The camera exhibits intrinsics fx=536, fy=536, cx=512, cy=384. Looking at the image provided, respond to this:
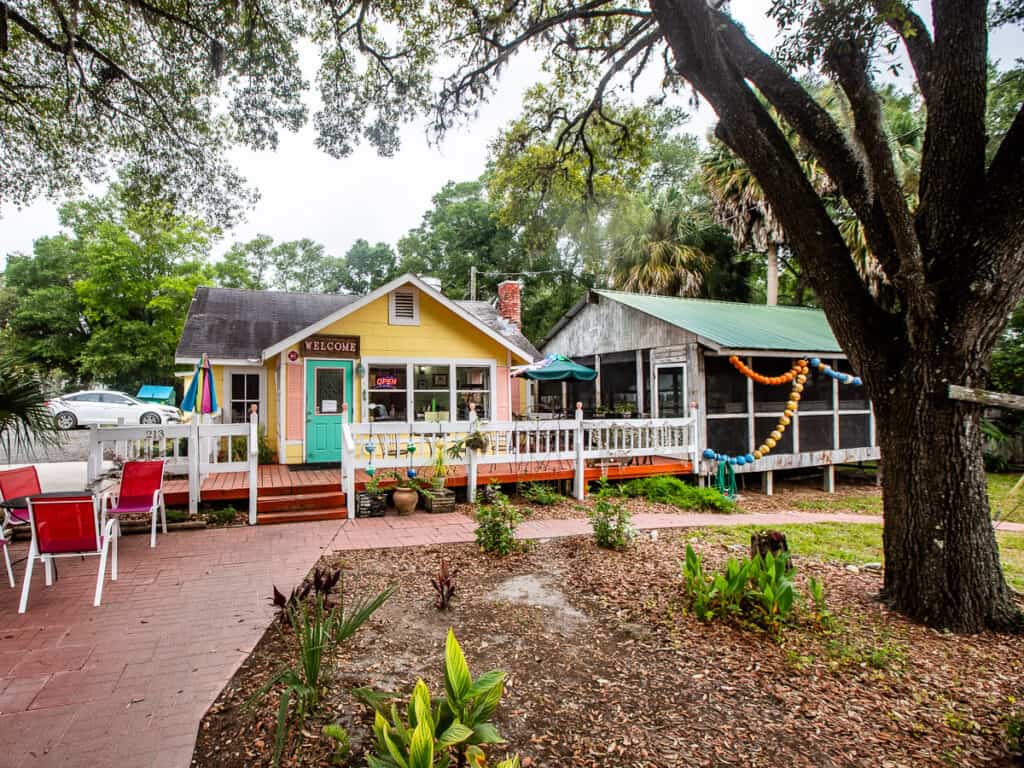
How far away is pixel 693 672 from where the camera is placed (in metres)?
3.45

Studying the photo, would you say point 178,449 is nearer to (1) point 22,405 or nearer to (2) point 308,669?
(1) point 22,405

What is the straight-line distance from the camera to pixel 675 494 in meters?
9.80

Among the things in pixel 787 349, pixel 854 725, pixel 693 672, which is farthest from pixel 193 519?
pixel 787 349

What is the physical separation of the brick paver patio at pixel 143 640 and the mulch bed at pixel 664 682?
291 millimetres

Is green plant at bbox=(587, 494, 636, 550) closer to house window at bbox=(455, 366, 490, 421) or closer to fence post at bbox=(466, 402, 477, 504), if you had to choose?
fence post at bbox=(466, 402, 477, 504)

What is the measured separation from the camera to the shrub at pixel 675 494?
30.9ft

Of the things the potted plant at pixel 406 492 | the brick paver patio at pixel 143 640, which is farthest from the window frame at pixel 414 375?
the brick paver patio at pixel 143 640

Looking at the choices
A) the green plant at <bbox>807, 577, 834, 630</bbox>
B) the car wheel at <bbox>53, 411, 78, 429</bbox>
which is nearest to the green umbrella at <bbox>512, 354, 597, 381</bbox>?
the green plant at <bbox>807, 577, 834, 630</bbox>

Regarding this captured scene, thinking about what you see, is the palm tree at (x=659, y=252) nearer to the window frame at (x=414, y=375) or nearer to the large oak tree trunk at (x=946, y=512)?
the window frame at (x=414, y=375)

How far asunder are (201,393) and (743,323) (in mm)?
11421

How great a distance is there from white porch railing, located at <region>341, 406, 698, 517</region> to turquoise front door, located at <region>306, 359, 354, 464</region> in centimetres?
130

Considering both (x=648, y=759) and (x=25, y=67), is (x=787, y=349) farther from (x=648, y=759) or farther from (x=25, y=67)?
(x=25, y=67)

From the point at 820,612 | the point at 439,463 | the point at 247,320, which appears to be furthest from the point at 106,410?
the point at 820,612

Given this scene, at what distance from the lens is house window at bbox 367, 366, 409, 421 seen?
11.2m
